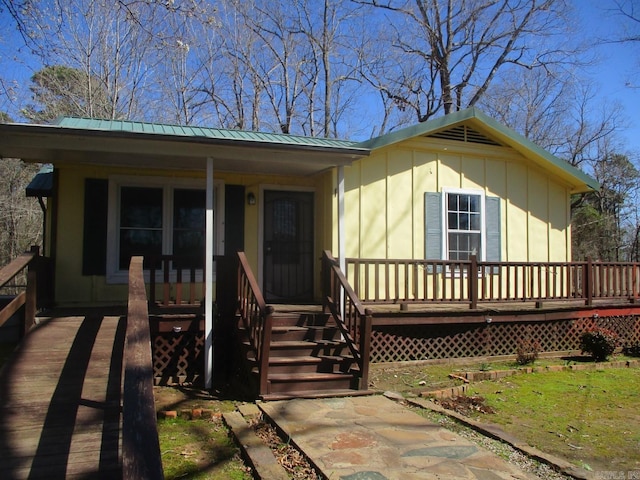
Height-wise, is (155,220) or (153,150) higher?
(153,150)

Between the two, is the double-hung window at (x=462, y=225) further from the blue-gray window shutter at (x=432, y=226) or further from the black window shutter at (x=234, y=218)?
the black window shutter at (x=234, y=218)

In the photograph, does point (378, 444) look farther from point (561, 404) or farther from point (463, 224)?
point (463, 224)

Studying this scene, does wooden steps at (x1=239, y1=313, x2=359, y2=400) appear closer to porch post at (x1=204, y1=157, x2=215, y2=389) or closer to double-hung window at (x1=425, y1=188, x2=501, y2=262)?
porch post at (x1=204, y1=157, x2=215, y2=389)

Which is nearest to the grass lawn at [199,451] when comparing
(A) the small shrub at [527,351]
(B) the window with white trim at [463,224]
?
(A) the small shrub at [527,351]

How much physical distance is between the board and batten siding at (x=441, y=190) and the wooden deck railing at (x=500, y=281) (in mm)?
441

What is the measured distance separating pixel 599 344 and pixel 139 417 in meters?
8.51

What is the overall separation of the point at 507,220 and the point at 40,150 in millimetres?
8273

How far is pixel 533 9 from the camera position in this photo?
21156 mm

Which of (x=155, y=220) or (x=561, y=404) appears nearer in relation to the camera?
(x=561, y=404)

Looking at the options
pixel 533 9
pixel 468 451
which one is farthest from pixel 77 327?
pixel 533 9

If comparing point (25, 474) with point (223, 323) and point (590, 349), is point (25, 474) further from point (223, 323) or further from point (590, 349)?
point (590, 349)

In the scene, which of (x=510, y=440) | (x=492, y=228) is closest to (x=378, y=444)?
(x=510, y=440)

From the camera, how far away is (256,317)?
6305mm

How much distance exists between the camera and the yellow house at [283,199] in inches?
279
